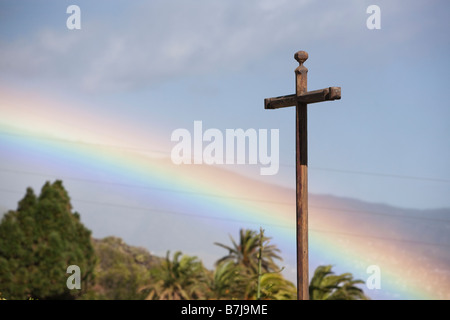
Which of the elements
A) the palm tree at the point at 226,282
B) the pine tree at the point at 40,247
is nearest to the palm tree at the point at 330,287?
the palm tree at the point at 226,282

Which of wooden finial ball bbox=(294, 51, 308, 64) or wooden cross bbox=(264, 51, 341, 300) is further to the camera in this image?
wooden finial ball bbox=(294, 51, 308, 64)

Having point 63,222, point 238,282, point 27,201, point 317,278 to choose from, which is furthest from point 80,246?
point 317,278

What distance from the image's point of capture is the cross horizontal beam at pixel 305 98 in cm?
812

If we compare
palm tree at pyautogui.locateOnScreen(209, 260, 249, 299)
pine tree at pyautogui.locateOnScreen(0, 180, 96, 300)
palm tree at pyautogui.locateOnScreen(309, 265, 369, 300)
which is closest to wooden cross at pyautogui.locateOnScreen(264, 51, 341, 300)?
palm tree at pyautogui.locateOnScreen(309, 265, 369, 300)

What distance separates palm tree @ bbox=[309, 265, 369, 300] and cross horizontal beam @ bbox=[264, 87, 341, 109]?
57.7ft

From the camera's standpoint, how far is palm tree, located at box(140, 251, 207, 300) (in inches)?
1416

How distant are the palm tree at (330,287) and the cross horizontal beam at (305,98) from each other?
17.6 m

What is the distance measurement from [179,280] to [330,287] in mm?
13241

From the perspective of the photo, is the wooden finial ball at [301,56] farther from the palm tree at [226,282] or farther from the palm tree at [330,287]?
the palm tree at [226,282]

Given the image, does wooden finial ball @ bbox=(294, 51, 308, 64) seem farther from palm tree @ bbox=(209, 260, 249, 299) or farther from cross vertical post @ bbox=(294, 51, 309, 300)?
palm tree @ bbox=(209, 260, 249, 299)
